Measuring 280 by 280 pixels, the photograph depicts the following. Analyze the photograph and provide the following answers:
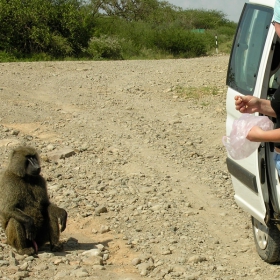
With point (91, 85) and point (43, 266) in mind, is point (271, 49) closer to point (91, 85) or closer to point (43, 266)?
point (43, 266)

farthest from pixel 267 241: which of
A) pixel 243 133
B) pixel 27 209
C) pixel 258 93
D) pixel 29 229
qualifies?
pixel 27 209

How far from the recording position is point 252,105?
385 centimetres

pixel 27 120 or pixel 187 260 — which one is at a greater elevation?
pixel 187 260

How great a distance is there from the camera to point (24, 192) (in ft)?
17.9

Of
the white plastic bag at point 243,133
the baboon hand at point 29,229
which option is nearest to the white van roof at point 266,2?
the white plastic bag at point 243,133

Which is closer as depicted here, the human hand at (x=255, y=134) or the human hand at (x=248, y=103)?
the human hand at (x=255, y=134)

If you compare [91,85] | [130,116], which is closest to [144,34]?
[91,85]

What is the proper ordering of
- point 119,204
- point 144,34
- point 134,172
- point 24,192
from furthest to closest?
point 144,34 < point 134,172 < point 119,204 < point 24,192

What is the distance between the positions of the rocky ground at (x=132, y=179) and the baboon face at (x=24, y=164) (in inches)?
26.8

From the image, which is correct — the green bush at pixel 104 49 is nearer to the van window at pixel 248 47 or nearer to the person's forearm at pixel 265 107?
the van window at pixel 248 47

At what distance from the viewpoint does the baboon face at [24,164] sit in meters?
5.39

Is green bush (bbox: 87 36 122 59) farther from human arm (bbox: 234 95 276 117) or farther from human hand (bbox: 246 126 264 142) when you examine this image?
human hand (bbox: 246 126 264 142)

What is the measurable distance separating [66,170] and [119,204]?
1.50 m

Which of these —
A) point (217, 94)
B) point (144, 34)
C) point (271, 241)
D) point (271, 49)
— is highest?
point (271, 49)
